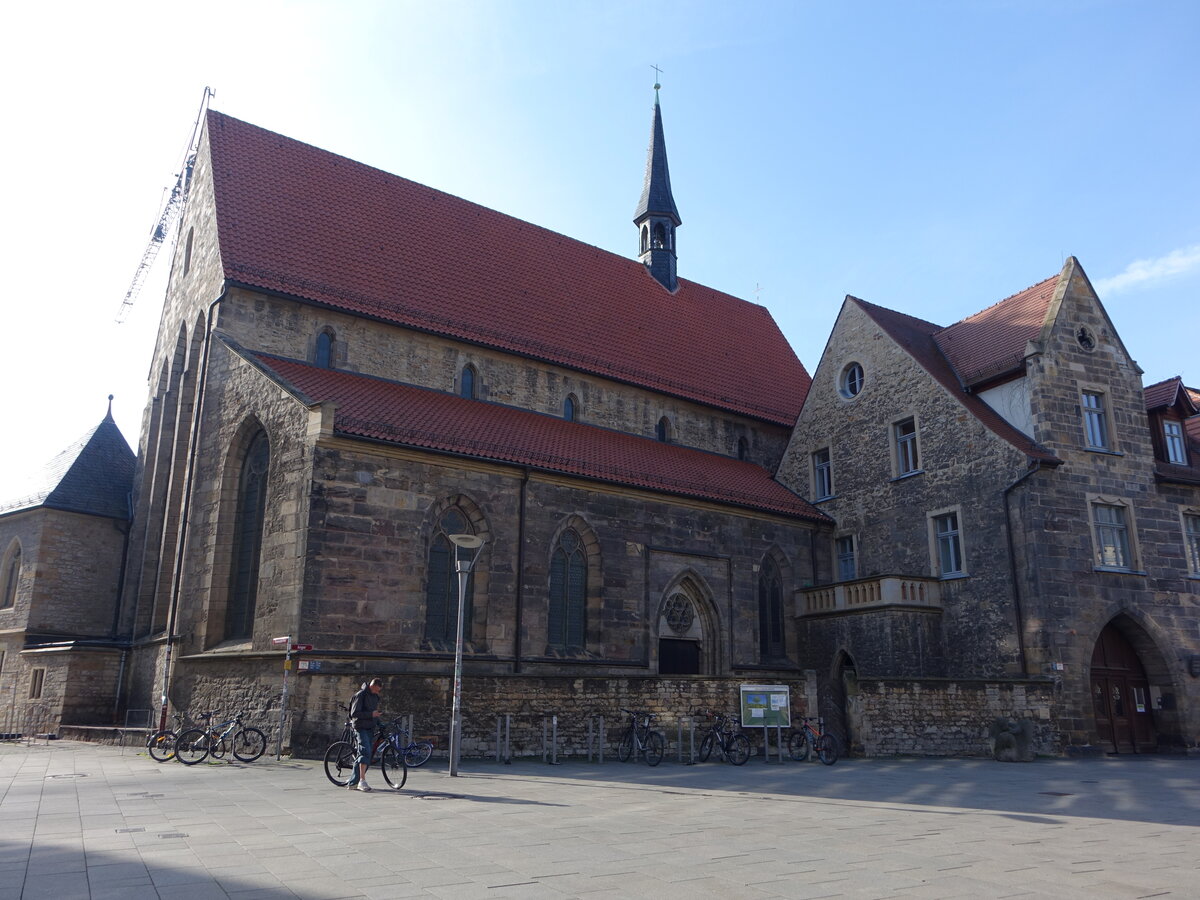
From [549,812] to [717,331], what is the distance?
956 inches

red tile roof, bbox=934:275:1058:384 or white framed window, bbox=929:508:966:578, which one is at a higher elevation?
red tile roof, bbox=934:275:1058:384

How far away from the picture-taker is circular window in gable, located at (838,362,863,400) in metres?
26.2

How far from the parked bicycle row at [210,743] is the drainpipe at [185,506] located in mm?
2858

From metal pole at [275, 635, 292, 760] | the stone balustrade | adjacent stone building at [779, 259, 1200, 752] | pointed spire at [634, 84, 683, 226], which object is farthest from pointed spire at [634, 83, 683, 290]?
metal pole at [275, 635, 292, 760]

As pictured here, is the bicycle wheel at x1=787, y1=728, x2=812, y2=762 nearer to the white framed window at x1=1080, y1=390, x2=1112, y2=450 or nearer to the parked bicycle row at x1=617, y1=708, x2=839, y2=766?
the parked bicycle row at x1=617, y1=708, x2=839, y2=766

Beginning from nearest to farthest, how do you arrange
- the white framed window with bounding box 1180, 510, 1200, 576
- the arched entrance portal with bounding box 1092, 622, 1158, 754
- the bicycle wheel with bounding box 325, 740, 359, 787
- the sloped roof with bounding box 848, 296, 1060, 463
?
the bicycle wheel with bounding box 325, 740, 359, 787 → the arched entrance portal with bounding box 1092, 622, 1158, 754 → the sloped roof with bounding box 848, 296, 1060, 463 → the white framed window with bounding box 1180, 510, 1200, 576

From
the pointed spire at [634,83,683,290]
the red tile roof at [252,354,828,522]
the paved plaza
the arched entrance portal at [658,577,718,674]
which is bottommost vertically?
the paved plaza

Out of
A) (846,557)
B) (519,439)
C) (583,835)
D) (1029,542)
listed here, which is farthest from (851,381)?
(583,835)

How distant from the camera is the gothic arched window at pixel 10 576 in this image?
25.6 m

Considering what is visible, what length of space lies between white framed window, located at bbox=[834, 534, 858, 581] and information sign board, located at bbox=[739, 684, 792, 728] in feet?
27.8

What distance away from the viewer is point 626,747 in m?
16.8

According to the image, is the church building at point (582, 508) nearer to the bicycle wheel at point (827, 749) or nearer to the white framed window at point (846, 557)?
the white framed window at point (846, 557)

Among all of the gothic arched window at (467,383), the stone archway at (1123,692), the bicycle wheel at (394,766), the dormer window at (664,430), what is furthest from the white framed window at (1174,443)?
the bicycle wheel at (394,766)

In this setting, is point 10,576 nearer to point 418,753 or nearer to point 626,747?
point 418,753
